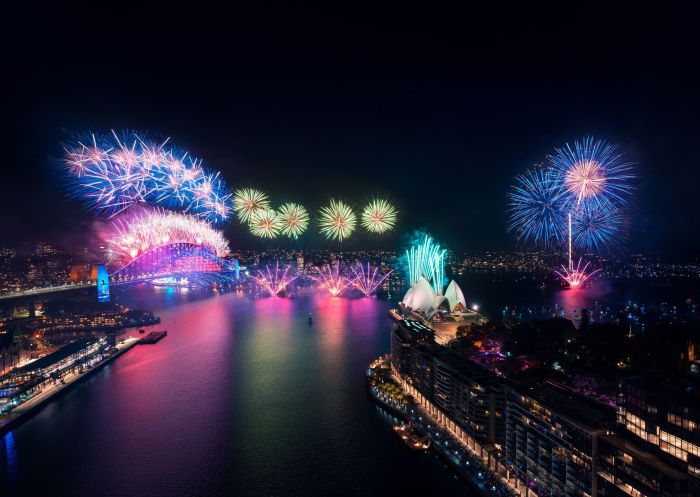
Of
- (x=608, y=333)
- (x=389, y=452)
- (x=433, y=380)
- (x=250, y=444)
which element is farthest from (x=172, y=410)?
(x=608, y=333)

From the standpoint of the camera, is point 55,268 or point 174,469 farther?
point 55,268

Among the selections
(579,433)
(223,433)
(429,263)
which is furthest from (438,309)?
(579,433)

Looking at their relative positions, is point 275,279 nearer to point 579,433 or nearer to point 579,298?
point 579,298

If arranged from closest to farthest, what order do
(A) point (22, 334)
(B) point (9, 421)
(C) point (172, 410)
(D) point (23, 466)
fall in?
(D) point (23, 466), (B) point (9, 421), (C) point (172, 410), (A) point (22, 334)

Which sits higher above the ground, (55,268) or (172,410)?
(55,268)

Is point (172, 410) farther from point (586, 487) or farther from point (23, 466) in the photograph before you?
point (586, 487)

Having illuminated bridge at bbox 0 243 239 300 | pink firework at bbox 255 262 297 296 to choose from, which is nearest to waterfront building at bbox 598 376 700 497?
illuminated bridge at bbox 0 243 239 300
